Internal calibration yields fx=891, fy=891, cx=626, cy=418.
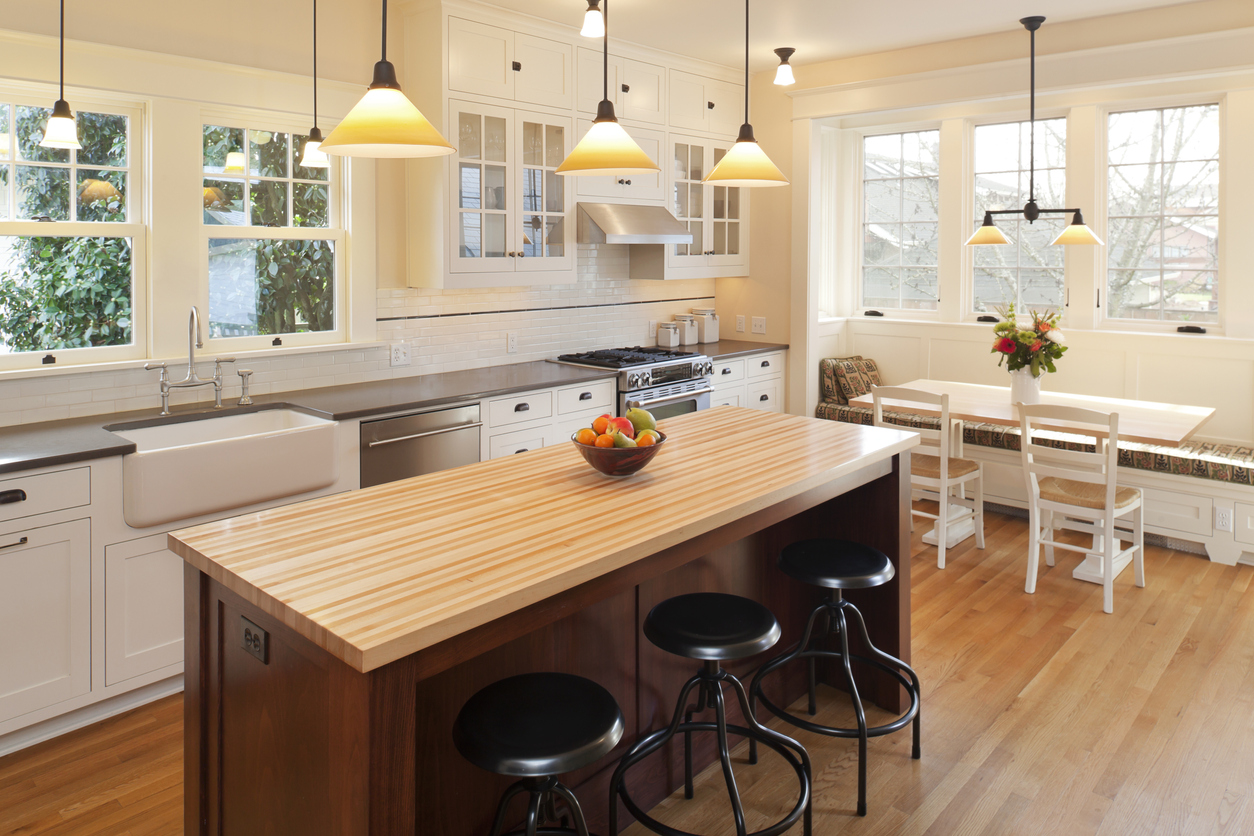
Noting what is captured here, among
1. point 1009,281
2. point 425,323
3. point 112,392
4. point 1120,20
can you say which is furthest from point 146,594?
point 1009,281

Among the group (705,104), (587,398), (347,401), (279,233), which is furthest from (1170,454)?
(279,233)

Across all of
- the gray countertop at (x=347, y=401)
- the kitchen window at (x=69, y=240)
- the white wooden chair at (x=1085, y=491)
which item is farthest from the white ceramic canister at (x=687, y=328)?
the kitchen window at (x=69, y=240)

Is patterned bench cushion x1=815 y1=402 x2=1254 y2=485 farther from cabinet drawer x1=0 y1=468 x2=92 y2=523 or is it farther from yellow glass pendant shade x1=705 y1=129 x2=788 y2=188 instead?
cabinet drawer x1=0 y1=468 x2=92 y2=523

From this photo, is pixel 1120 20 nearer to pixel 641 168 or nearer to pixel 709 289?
pixel 709 289

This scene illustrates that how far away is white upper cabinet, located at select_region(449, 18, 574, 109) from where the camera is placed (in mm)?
4434

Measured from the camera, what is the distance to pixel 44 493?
2.92m

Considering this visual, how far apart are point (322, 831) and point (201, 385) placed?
8.74 ft

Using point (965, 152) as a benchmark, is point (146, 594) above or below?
below

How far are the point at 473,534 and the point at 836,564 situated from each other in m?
1.27

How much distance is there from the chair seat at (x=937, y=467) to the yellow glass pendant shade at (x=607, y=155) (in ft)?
10.0

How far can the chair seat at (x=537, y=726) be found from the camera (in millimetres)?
1749

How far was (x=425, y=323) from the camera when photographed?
488 centimetres

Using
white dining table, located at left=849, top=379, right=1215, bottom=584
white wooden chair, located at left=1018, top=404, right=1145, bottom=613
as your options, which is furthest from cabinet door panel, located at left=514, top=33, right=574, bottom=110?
white wooden chair, located at left=1018, top=404, right=1145, bottom=613

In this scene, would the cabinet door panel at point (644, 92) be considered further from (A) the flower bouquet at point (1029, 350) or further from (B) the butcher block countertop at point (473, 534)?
(B) the butcher block countertop at point (473, 534)
